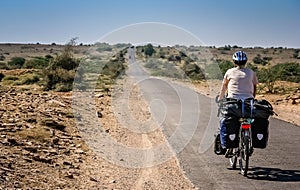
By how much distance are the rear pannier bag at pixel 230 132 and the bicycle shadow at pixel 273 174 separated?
628 millimetres

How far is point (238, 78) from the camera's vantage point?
27.6 ft

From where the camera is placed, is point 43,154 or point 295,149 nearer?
point 43,154

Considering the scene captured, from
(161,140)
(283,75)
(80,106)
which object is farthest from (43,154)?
(283,75)

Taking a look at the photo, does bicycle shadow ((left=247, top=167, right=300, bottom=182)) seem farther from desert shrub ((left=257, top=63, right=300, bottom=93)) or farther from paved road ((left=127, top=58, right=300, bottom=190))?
desert shrub ((left=257, top=63, right=300, bottom=93))

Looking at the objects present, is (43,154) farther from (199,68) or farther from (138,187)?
(199,68)

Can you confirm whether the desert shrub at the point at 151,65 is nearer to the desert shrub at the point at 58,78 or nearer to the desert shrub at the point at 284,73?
the desert shrub at the point at 284,73

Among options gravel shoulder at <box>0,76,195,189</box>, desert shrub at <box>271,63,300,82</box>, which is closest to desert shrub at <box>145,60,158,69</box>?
desert shrub at <box>271,63,300,82</box>

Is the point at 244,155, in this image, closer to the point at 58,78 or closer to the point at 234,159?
the point at 234,159

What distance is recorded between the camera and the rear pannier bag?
323 inches

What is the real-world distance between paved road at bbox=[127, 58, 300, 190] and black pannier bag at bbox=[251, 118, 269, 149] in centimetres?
60

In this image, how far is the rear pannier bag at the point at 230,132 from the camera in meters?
8.20

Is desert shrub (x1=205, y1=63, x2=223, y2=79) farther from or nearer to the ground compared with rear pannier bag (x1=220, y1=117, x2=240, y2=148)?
nearer to the ground

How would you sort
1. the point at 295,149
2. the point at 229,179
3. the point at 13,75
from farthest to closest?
the point at 13,75
the point at 295,149
the point at 229,179

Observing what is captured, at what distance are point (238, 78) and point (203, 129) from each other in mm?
5532
